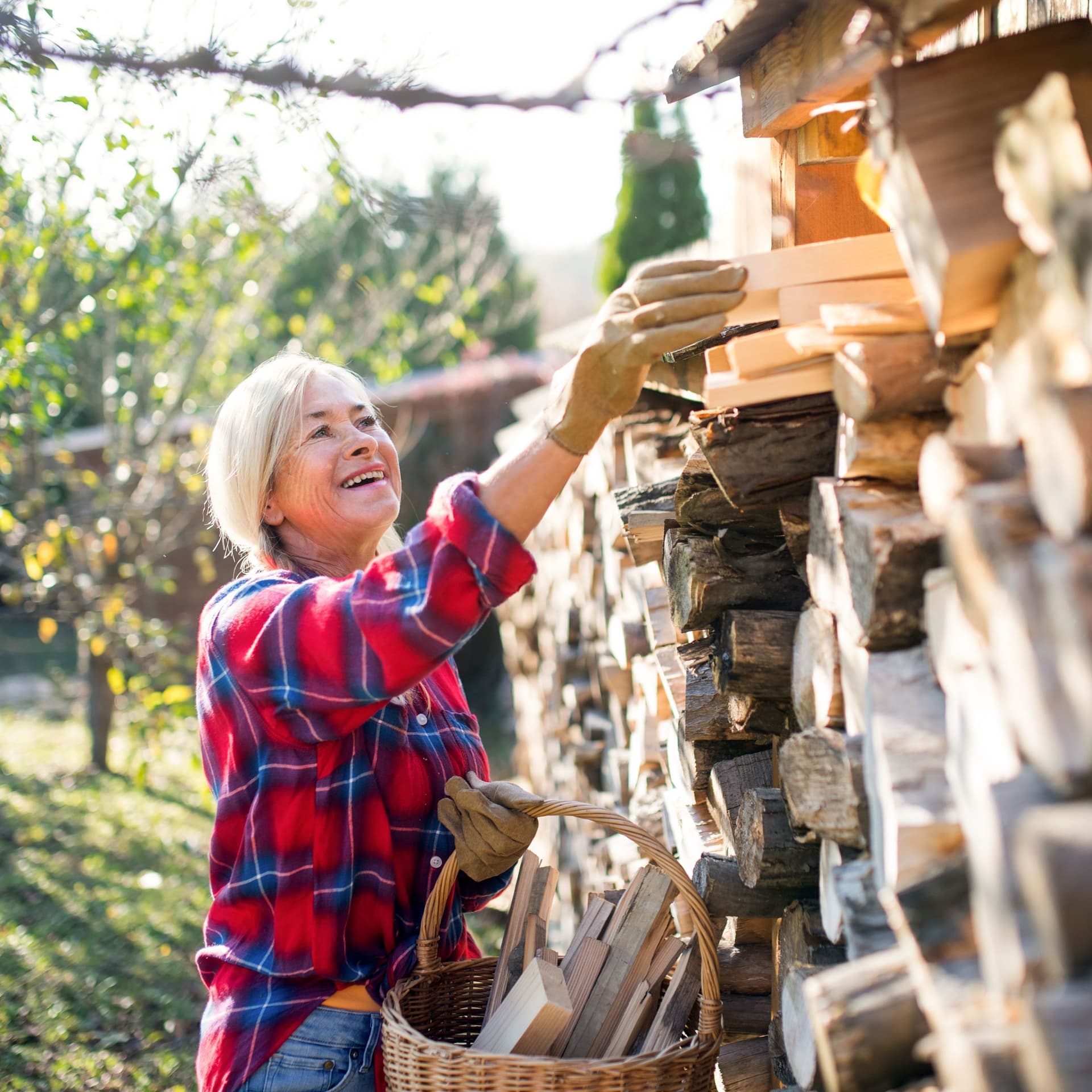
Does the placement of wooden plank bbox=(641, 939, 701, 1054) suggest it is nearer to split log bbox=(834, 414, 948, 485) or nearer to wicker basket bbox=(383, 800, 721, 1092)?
wicker basket bbox=(383, 800, 721, 1092)

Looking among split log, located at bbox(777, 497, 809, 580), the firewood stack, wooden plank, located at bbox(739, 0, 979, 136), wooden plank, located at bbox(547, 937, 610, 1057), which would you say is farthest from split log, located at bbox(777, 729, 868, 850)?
wooden plank, located at bbox(739, 0, 979, 136)

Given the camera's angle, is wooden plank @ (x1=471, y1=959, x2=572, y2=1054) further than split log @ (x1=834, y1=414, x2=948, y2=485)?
Yes

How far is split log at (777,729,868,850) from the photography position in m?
1.25

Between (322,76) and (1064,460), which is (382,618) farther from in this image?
(1064,460)

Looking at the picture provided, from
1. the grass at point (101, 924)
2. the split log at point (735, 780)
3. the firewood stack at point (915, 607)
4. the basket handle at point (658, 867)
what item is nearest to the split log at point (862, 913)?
the firewood stack at point (915, 607)

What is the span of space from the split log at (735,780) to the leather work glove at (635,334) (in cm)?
77

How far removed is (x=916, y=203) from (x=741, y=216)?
1.10 metres

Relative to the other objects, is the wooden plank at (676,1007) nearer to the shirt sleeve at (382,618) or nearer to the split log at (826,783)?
the split log at (826,783)

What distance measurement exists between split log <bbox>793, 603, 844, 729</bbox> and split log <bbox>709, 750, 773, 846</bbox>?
0.32 m

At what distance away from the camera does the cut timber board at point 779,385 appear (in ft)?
4.37

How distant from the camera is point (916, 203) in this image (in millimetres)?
1095

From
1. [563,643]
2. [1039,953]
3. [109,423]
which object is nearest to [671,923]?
[1039,953]

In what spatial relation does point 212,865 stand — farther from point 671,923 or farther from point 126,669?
point 126,669

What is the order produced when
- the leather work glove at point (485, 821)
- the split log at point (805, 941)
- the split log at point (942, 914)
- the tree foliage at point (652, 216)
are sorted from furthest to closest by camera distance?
the tree foliage at point (652, 216)
the leather work glove at point (485, 821)
the split log at point (805, 941)
the split log at point (942, 914)
